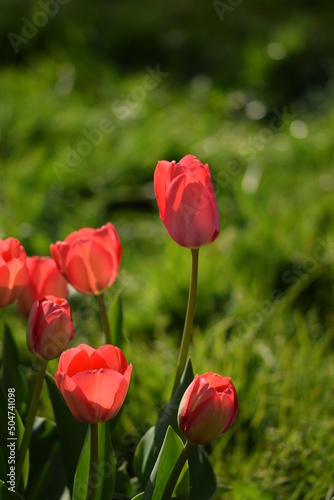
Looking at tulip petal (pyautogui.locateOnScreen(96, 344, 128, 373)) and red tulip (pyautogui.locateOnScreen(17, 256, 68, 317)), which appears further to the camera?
red tulip (pyautogui.locateOnScreen(17, 256, 68, 317))

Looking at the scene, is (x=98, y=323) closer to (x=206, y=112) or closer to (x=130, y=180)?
(x=130, y=180)

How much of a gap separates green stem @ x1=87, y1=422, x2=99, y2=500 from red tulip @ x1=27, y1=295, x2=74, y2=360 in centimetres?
9

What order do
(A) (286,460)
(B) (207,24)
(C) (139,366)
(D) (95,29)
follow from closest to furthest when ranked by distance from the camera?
(A) (286,460), (C) (139,366), (D) (95,29), (B) (207,24)

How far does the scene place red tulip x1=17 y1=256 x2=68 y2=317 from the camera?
949 mm

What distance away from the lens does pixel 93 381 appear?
2.45 ft

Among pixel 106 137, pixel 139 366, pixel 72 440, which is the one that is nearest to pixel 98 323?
pixel 139 366

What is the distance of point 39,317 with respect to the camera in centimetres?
83

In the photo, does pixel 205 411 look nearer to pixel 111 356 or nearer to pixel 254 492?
pixel 111 356

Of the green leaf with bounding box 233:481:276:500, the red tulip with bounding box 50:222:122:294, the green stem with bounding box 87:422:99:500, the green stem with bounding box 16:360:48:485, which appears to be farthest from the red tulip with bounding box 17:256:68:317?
the green leaf with bounding box 233:481:276:500

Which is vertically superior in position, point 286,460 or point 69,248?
point 69,248

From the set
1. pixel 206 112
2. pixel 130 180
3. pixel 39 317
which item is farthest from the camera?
pixel 206 112

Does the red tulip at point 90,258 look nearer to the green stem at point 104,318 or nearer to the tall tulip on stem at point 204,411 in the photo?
the green stem at point 104,318

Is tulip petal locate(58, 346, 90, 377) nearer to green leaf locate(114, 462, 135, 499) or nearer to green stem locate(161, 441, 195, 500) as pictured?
green stem locate(161, 441, 195, 500)

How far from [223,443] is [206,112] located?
2516 mm
